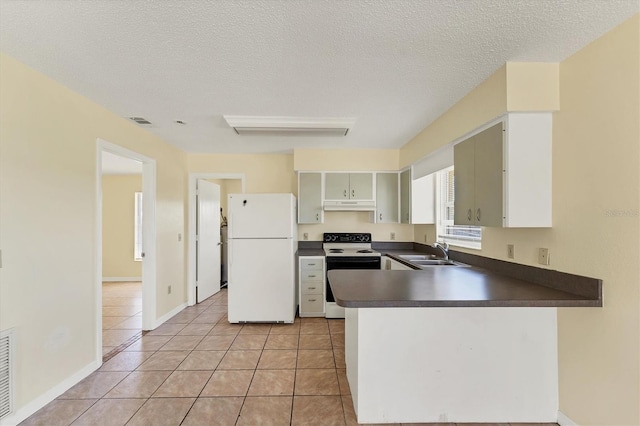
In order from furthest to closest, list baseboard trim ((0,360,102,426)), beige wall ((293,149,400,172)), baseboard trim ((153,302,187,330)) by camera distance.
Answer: beige wall ((293,149,400,172)) < baseboard trim ((153,302,187,330)) < baseboard trim ((0,360,102,426))

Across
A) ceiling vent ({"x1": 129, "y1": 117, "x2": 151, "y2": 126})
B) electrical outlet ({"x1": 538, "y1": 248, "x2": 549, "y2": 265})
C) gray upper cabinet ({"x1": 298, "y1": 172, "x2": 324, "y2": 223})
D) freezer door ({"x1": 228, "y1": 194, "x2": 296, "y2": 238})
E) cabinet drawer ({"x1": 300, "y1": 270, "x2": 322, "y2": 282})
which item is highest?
ceiling vent ({"x1": 129, "y1": 117, "x2": 151, "y2": 126})

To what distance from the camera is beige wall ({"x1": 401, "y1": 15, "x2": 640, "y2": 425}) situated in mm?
1435

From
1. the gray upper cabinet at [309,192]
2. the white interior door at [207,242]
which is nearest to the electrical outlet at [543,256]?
the gray upper cabinet at [309,192]

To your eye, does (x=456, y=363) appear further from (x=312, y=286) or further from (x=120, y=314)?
(x=120, y=314)

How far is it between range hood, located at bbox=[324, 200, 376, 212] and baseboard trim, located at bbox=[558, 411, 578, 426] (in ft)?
9.22

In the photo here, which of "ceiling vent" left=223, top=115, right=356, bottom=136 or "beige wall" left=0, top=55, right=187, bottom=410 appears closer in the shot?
"beige wall" left=0, top=55, right=187, bottom=410

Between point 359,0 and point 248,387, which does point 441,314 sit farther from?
point 359,0

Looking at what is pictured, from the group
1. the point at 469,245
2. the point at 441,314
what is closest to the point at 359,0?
the point at 441,314

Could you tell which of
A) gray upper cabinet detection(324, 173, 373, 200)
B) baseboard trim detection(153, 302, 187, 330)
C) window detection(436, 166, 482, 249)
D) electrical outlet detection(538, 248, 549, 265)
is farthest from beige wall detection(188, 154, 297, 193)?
electrical outlet detection(538, 248, 549, 265)

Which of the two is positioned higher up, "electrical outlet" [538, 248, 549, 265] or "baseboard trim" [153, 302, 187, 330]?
"electrical outlet" [538, 248, 549, 265]

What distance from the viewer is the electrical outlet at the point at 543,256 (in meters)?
1.89

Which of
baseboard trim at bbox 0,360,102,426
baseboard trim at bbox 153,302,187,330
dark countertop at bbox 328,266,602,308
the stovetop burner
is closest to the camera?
dark countertop at bbox 328,266,602,308

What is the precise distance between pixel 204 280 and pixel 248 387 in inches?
106

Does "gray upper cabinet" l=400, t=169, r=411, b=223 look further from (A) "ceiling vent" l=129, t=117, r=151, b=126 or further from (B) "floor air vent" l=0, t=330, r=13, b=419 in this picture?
(B) "floor air vent" l=0, t=330, r=13, b=419
